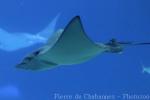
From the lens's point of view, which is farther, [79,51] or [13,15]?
[13,15]

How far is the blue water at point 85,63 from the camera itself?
8.23 feet

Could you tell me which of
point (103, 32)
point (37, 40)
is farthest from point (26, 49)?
point (103, 32)

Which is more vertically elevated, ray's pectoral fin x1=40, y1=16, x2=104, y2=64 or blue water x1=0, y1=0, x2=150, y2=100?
blue water x1=0, y1=0, x2=150, y2=100

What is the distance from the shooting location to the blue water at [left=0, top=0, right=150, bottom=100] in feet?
8.23

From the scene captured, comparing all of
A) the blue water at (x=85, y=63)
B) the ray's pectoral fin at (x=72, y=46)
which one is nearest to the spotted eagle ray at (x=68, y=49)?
the ray's pectoral fin at (x=72, y=46)

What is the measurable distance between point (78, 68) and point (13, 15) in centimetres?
58

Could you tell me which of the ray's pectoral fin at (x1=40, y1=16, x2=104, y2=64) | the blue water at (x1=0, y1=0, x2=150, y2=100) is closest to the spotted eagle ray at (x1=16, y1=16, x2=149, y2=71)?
the ray's pectoral fin at (x1=40, y1=16, x2=104, y2=64)

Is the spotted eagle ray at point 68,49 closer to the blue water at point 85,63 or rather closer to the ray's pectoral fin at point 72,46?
the ray's pectoral fin at point 72,46

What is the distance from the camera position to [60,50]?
1643mm

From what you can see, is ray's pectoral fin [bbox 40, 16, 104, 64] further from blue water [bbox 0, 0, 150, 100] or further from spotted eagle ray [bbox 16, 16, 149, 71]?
blue water [bbox 0, 0, 150, 100]

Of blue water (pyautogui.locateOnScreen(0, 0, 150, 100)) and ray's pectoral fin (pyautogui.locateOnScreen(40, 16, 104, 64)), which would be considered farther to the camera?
blue water (pyautogui.locateOnScreen(0, 0, 150, 100))

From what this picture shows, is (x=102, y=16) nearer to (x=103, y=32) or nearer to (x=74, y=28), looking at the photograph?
(x=103, y=32)

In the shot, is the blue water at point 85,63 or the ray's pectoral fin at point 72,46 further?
the blue water at point 85,63

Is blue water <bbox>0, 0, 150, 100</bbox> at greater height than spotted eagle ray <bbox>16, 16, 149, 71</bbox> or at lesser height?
greater
